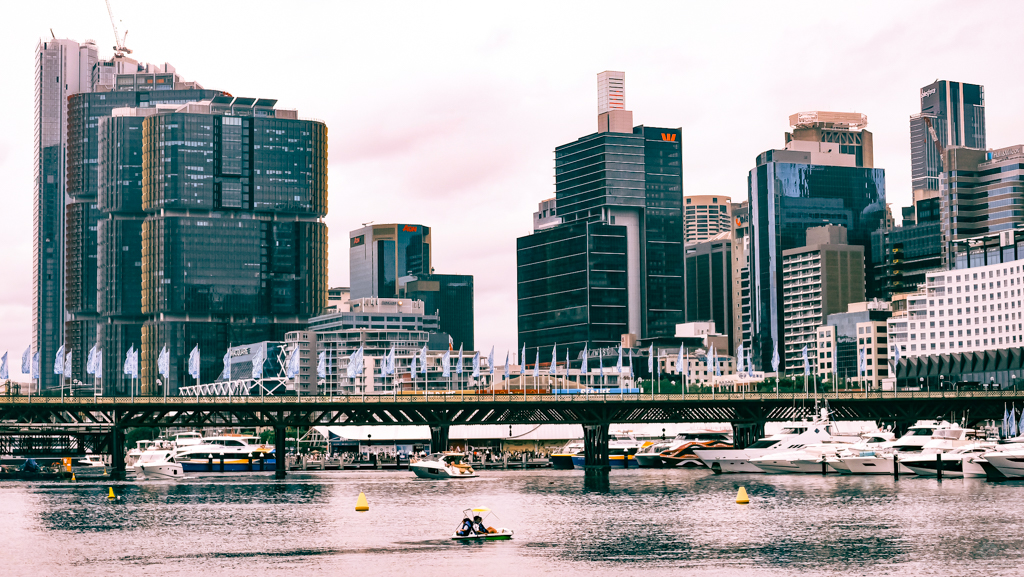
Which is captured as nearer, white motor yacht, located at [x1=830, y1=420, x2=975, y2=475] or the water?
the water

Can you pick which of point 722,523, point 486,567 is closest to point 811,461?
point 722,523

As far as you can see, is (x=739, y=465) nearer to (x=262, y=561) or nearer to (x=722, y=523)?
(x=722, y=523)

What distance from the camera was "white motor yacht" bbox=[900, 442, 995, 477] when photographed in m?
157

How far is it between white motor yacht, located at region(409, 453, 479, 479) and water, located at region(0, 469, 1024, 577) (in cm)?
3126

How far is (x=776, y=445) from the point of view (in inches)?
7042

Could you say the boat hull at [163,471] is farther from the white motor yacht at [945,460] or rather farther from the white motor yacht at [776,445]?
the white motor yacht at [945,460]

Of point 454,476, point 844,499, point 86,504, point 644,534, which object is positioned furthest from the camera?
point 454,476

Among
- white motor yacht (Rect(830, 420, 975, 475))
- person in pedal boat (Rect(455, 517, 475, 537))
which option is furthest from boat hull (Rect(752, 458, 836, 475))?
person in pedal boat (Rect(455, 517, 475, 537))

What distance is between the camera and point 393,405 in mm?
193125

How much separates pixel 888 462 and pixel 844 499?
150 ft

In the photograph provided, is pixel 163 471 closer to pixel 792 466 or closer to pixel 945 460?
pixel 792 466

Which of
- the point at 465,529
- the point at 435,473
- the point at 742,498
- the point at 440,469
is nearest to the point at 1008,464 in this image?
the point at 742,498

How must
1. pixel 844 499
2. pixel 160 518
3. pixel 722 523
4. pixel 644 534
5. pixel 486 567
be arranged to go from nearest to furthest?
pixel 486 567 < pixel 644 534 < pixel 722 523 < pixel 160 518 < pixel 844 499

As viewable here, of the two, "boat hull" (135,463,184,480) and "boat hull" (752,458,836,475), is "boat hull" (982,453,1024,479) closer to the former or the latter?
"boat hull" (752,458,836,475)
